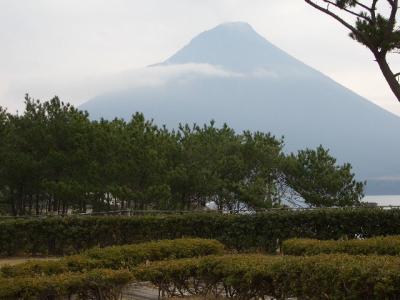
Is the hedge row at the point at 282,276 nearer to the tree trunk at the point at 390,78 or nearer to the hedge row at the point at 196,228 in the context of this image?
the tree trunk at the point at 390,78

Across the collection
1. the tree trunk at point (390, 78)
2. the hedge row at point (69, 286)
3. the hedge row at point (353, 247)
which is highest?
the tree trunk at point (390, 78)

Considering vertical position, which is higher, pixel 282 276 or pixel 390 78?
pixel 390 78

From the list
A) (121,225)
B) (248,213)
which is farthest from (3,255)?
(248,213)

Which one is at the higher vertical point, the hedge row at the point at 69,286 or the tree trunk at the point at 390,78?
the tree trunk at the point at 390,78

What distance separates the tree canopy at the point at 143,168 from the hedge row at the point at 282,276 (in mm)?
15904

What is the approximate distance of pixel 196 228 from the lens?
16.4 m

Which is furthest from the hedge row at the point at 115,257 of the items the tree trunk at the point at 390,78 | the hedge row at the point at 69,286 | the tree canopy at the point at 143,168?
the tree canopy at the point at 143,168

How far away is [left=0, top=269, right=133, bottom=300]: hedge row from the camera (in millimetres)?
6887

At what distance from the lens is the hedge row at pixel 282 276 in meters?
5.44

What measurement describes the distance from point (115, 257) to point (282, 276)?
11.8ft

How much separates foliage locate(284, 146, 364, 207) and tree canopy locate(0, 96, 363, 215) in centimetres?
5

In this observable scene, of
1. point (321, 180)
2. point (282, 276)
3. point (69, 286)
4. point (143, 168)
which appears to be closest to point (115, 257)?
point (69, 286)

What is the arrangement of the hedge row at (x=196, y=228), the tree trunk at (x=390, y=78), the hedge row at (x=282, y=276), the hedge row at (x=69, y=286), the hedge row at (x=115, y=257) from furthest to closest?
the hedge row at (x=196, y=228)
the tree trunk at (x=390, y=78)
the hedge row at (x=115, y=257)
the hedge row at (x=69, y=286)
the hedge row at (x=282, y=276)

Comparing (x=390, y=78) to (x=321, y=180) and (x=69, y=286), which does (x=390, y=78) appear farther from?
(x=321, y=180)
